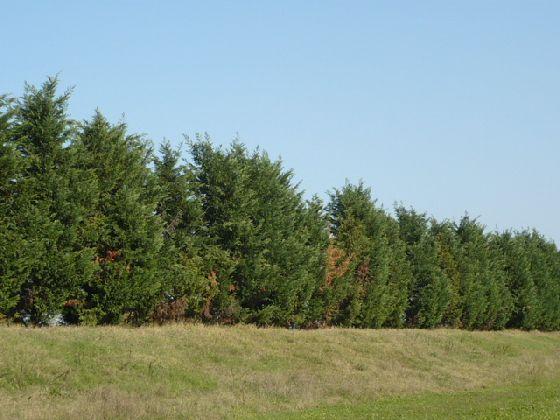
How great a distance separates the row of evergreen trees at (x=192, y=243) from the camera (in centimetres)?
2636

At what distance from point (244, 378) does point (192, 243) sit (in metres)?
10.7

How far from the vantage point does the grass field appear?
1878 cm

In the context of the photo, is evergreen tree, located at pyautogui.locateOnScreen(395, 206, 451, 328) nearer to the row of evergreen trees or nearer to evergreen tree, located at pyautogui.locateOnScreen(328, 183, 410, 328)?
the row of evergreen trees

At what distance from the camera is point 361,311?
43.7 m

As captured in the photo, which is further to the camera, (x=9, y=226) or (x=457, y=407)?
(x=9, y=226)

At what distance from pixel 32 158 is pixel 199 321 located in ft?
Answer: 38.2

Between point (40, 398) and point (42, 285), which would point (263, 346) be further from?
point (40, 398)

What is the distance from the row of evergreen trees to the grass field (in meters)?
2.55

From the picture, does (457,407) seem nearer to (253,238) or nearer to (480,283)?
(253,238)

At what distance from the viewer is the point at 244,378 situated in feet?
78.5

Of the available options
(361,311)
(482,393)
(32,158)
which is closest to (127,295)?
(32,158)

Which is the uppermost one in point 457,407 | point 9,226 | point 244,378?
point 9,226

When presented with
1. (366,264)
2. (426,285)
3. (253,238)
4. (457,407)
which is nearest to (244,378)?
(457,407)

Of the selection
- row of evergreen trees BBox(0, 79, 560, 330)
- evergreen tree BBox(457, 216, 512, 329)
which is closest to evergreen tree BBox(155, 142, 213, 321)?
row of evergreen trees BBox(0, 79, 560, 330)
